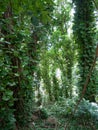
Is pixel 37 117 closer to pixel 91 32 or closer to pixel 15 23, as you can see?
pixel 15 23

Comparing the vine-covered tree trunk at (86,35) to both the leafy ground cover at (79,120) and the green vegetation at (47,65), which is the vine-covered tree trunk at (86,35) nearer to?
the green vegetation at (47,65)

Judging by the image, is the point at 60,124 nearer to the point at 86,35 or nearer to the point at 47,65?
the point at 86,35

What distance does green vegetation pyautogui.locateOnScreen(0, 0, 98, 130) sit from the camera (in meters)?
1.99

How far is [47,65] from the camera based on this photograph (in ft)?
36.6

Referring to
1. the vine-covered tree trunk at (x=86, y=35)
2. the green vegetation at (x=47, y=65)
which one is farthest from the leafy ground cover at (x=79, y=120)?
the vine-covered tree trunk at (x=86, y=35)

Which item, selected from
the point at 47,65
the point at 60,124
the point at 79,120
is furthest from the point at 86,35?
the point at 47,65

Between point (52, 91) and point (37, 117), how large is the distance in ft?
22.2

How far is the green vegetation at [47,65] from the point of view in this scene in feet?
6.53

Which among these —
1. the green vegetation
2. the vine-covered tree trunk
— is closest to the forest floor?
the green vegetation

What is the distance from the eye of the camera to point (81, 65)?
21.4ft

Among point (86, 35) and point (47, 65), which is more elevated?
point (47, 65)

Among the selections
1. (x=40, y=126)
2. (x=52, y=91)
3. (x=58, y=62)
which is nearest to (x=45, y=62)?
(x=58, y=62)

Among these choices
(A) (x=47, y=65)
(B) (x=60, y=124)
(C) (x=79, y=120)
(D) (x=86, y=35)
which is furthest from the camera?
(A) (x=47, y=65)

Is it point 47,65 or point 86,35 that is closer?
point 86,35
